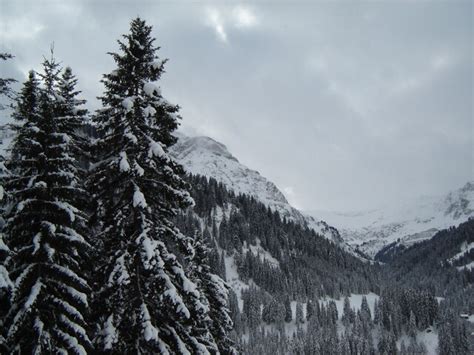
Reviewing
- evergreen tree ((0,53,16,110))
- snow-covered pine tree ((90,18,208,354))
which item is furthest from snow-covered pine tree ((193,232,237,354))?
evergreen tree ((0,53,16,110))

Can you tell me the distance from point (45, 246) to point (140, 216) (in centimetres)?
363

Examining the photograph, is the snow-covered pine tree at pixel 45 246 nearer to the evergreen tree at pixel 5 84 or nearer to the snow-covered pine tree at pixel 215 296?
the evergreen tree at pixel 5 84

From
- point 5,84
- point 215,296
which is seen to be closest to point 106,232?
point 5,84

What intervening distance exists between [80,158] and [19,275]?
25.8 feet

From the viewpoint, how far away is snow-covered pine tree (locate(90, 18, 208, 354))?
1452 cm

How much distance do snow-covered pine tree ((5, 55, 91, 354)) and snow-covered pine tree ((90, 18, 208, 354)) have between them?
100 centimetres

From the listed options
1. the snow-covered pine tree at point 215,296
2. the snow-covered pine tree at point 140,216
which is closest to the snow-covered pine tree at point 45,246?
the snow-covered pine tree at point 140,216

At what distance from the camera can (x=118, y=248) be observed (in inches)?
615

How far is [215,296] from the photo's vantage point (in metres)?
26.0

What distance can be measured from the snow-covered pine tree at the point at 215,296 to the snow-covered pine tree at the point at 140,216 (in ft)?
29.5

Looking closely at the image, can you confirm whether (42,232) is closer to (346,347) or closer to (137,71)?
(137,71)

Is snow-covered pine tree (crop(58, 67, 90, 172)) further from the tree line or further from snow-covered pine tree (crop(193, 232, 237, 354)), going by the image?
snow-covered pine tree (crop(193, 232, 237, 354))

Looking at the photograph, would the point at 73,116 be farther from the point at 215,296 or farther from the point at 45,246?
the point at 215,296

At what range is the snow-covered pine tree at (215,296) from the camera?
25.8 m
